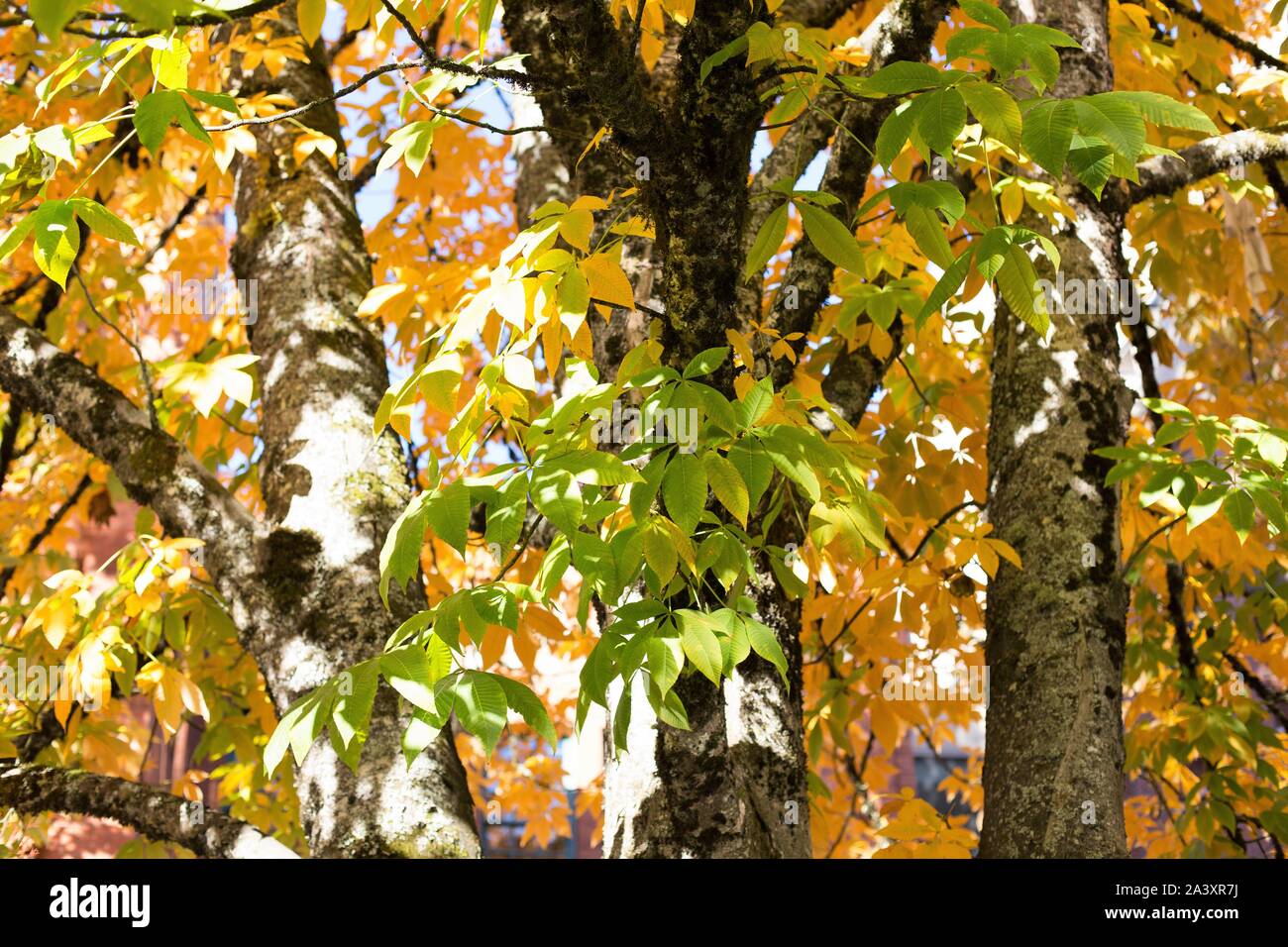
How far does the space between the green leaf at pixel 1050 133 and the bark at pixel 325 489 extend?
72.0 inches

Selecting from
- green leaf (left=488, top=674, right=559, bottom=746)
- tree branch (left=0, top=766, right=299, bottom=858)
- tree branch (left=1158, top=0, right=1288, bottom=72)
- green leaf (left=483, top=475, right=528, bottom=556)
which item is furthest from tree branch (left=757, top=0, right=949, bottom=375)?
tree branch (left=0, top=766, right=299, bottom=858)

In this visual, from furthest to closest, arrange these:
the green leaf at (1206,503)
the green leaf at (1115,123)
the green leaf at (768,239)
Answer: the green leaf at (1206,503) → the green leaf at (768,239) → the green leaf at (1115,123)

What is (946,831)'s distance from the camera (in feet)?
10.1

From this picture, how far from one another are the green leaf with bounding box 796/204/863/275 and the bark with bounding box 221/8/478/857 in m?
1.43

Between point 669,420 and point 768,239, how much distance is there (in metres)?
0.43

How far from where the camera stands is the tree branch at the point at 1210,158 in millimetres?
3289

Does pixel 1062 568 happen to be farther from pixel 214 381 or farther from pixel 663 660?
pixel 214 381

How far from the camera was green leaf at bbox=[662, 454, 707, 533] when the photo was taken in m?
1.67

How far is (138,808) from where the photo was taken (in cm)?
276

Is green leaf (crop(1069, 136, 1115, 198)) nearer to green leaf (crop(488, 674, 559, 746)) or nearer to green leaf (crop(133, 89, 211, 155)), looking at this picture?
green leaf (crop(488, 674, 559, 746))

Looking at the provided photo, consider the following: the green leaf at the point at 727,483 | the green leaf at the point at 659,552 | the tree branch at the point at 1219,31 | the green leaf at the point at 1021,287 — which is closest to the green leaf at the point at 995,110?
the green leaf at the point at 1021,287

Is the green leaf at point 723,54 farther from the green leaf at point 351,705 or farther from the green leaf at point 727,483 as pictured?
the green leaf at point 351,705
